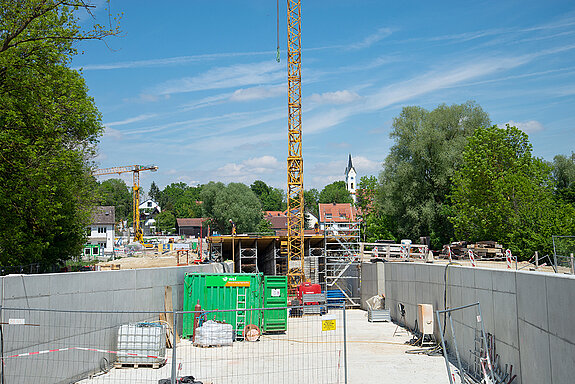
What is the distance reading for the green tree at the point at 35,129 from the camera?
20438mm

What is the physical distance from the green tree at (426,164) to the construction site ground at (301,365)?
30.7 meters

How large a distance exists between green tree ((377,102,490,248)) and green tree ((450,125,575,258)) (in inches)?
158

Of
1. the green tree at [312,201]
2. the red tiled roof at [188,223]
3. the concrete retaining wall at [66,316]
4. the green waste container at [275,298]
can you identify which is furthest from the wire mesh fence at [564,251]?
the green tree at [312,201]

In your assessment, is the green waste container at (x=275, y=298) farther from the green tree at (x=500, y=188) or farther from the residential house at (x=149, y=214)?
the residential house at (x=149, y=214)

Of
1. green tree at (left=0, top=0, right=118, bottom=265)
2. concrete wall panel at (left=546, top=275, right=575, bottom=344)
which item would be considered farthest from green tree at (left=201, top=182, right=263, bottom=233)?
concrete wall panel at (left=546, top=275, right=575, bottom=344)

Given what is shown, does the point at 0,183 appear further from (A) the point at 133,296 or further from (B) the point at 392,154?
(B) the point at 392,154

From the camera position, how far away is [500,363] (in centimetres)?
1166

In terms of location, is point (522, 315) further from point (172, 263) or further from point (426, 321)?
point (172, 263)

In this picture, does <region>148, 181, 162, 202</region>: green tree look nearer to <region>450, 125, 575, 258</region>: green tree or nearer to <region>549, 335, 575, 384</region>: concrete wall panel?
<region>450, 125, 575, 258</region>: green tree

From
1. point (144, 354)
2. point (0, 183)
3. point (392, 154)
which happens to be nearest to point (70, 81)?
point (0, 183)

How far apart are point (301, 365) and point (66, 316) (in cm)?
633

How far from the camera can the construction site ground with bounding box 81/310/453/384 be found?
13.2m

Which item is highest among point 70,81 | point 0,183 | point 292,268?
point 70,81

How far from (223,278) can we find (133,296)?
4.14 metres
